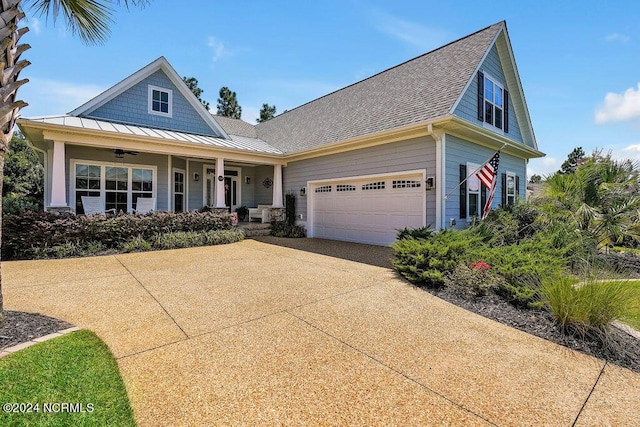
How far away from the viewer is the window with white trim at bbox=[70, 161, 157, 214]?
10906 millimetres

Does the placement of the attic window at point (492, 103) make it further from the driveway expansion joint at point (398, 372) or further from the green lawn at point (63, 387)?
the green lawn at point (63, 387)

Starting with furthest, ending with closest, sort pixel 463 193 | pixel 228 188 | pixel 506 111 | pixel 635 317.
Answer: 1. pixel 228 188
2. pixel 506 111
3. pixel 463 193
4. pixel 635 317

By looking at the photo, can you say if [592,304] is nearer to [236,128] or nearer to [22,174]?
[236,128]

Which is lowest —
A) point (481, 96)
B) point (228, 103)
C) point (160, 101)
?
point (481, 96)

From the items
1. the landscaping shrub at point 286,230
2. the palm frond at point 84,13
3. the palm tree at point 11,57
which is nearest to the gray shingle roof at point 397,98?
the landscaping shrub at point 286,230

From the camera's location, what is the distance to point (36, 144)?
1077 cm

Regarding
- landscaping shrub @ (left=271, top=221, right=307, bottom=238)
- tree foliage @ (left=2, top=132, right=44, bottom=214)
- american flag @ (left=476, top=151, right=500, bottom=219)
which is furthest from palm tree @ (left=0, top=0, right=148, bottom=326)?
tree foliage @ (left=2, top=132, right=44, bottom=214)

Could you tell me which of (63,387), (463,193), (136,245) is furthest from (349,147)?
(63,387)

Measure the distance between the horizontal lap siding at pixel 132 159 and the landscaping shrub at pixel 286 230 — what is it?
15.0 ft

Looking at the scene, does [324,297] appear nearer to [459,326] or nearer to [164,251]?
[459,326]

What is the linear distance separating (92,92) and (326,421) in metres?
14.0

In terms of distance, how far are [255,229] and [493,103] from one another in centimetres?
1030

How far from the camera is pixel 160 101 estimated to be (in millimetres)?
12266

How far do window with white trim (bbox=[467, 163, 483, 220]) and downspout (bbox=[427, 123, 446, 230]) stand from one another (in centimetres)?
161
